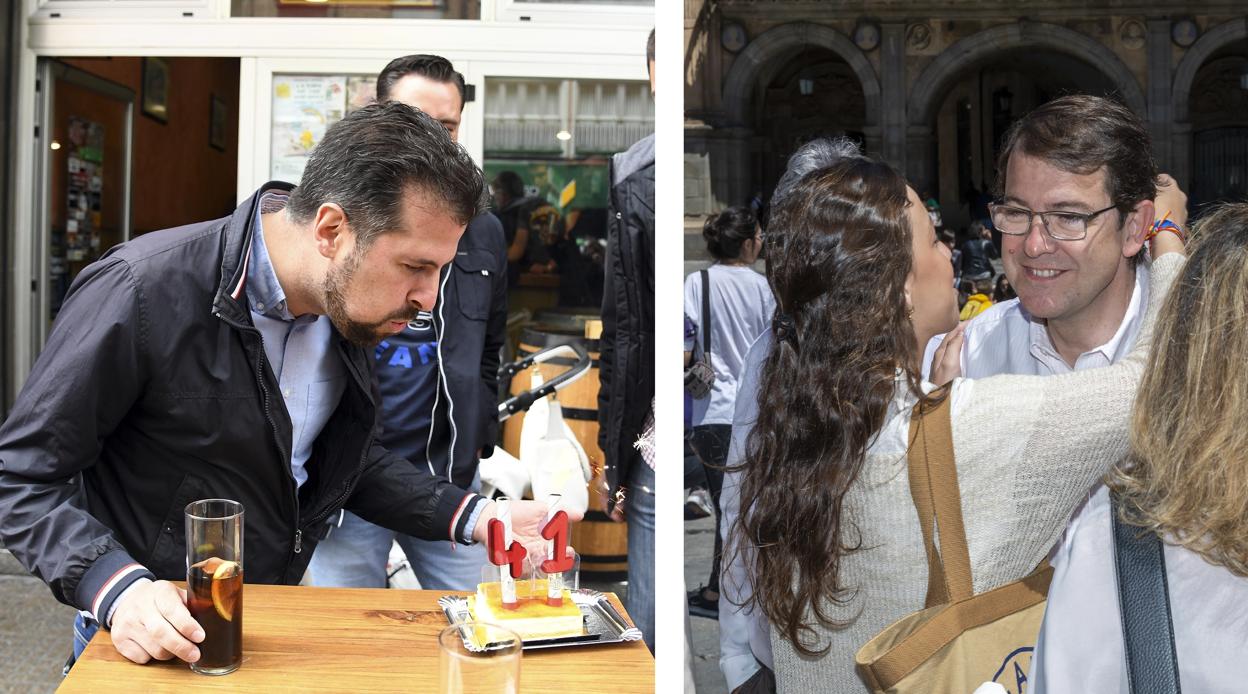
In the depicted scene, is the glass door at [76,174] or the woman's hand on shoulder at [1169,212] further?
the glass door at [76,174]

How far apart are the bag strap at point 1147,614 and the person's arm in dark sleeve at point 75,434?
112cm

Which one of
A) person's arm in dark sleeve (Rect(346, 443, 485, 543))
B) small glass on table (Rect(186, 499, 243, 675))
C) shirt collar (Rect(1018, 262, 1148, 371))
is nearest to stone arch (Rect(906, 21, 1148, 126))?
shirt collar (Rect(1018, 262, 1148, 371))

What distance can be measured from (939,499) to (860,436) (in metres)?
0.12

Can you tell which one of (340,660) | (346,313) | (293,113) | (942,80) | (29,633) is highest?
(293,113)

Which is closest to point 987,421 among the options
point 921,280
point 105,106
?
point 921,280

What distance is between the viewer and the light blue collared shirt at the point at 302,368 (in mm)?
1636

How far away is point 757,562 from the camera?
1481mm

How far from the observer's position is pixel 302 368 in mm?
1662

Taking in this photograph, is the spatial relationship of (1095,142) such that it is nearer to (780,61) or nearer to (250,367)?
(780,61)

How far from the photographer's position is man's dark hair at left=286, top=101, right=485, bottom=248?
151cm

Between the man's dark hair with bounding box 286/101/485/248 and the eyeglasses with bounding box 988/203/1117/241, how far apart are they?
0.73 meters

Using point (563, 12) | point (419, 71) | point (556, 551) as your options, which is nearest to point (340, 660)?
point (556, 551)

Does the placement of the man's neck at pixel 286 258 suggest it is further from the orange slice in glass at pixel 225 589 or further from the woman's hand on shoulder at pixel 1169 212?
the woman's hand on shoulder at pixel 1169 212

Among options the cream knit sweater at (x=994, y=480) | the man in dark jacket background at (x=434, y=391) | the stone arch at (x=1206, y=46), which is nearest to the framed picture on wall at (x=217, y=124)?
the man in dark jacket background at (x=434, y=391)
